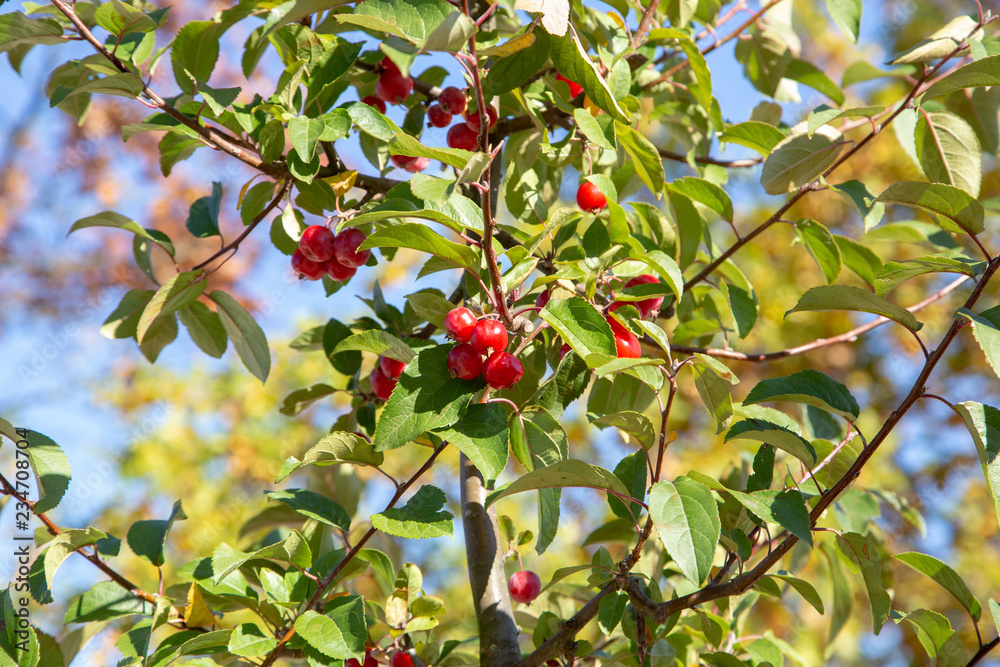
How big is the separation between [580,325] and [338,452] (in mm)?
377

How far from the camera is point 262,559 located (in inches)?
42.2

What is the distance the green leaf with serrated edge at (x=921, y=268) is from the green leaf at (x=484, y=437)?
51 cm

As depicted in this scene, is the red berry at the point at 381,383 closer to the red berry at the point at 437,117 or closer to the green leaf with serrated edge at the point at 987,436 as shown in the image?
the red berry at the point at 437,117

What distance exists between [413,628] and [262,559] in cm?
26

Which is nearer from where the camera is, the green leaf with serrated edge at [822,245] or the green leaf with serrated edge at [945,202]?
the green leaf with serrated edge at [945,202]

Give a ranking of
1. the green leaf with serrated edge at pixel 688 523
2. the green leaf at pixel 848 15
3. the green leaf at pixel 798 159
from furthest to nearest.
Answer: the green leaf at pixel 848 15, the green leaf at pixel 798 159, the green leaf with serrated edge at pixel 688 523

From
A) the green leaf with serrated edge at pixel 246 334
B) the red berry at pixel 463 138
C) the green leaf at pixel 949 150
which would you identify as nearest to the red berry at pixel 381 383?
the green leaf with serrated edge at pixel 246 334

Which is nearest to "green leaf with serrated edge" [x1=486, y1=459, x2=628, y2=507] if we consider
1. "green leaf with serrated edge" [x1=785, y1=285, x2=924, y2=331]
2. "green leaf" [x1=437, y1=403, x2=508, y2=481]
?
"green leaf" [x1=437, y1=403, x2=508, y2=481]

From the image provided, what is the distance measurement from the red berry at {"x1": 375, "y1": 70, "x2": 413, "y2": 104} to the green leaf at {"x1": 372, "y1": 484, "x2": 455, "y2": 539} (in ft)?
2.26

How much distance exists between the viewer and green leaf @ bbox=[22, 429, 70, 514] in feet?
3.19

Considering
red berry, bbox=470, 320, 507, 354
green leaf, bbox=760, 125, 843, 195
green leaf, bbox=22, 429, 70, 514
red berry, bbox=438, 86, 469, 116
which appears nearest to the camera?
red berry, bbox=470, 320, 507, 354

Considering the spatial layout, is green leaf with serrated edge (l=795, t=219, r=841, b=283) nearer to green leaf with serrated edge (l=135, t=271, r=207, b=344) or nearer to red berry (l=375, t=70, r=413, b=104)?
red berry (l=375, t=70, r=413, b=104)

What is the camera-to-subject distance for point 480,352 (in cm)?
87

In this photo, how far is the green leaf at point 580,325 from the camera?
825 mm
